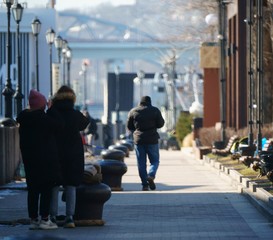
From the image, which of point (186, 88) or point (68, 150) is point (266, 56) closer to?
point (68, 150)

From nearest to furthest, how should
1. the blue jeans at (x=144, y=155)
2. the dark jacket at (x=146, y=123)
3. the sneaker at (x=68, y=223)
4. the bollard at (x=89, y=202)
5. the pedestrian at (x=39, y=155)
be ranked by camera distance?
the pedestrian at (x=39, y=155), the sneaker at (x=68, y=223), the bollard at (x=89, y=202), the dark jacket at (x=146, y=123), the blue jeans at (x=144, y=155)

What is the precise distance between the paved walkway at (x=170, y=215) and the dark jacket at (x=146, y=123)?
103 centimetres

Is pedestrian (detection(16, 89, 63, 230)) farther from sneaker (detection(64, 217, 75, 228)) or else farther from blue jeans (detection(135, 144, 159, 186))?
blue jeans (detection(135, 144, 159, 186))

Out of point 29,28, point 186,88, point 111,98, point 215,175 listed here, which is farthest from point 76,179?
point 186,88

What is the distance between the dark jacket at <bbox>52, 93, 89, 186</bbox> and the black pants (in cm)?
37

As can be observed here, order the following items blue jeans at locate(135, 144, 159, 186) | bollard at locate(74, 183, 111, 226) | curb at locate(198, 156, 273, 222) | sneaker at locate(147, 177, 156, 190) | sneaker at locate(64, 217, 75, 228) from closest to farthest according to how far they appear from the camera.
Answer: sneaker at locate(64, 217, 75, 228) → bollard at locate(74, 183, 111, 226) → curb at locate(198, 156, 273, 222) → blue jeans at locate(135, 144, 159, 186) → sneaker at locate(147, 177, 156, 190)

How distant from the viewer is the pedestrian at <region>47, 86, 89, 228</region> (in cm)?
1644

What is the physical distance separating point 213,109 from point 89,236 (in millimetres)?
40497

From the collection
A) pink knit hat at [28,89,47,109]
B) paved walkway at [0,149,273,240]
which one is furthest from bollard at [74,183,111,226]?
pink knit hat at [28,89,47,109]

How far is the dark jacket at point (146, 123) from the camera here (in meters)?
24.1

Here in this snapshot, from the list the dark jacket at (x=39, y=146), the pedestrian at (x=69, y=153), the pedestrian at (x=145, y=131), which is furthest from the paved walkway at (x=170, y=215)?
the dark jacket at (x=39, y=146)

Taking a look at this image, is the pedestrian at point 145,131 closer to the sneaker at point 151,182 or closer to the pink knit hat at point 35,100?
the sneaker at point 151,182

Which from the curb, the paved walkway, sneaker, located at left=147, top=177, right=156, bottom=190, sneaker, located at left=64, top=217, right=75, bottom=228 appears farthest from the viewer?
sneaker, located at left=147, top=177, right=156, bottom=190

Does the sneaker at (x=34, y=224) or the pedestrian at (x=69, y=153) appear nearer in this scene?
the sneaker at (x=34, y=224)
